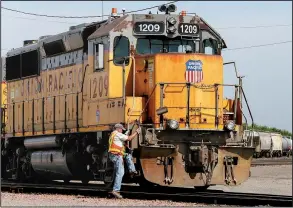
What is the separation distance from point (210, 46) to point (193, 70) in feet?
3.90

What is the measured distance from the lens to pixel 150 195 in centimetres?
1489

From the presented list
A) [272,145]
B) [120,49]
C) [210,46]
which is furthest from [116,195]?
[272,145]

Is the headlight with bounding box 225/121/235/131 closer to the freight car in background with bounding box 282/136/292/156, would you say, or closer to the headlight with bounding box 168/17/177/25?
the headlight with bounding box 168/17/177/25

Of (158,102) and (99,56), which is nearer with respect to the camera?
(158,102)

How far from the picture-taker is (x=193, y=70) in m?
16.2

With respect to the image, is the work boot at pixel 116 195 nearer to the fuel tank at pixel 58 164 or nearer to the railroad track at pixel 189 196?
the railroad track at pixel 189 196

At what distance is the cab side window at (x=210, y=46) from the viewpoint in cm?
1698

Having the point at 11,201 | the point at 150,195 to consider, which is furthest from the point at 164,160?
the point at 11,201

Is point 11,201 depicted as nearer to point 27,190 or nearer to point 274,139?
point 27,190

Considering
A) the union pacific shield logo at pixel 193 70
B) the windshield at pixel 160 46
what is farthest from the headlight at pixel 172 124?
the windshield at pixel 160 46

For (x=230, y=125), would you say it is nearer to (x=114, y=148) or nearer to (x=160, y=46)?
(x=160, y=46)

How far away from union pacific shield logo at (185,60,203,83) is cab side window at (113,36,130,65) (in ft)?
4.67

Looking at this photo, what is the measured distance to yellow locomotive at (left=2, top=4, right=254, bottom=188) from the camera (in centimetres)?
1562

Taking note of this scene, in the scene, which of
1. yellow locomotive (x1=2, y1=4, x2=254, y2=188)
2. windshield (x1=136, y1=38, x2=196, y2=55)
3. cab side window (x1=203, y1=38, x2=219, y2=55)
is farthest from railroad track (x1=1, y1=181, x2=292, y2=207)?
cab side window (x1=203, y1=38, x2=219, y2=55)
